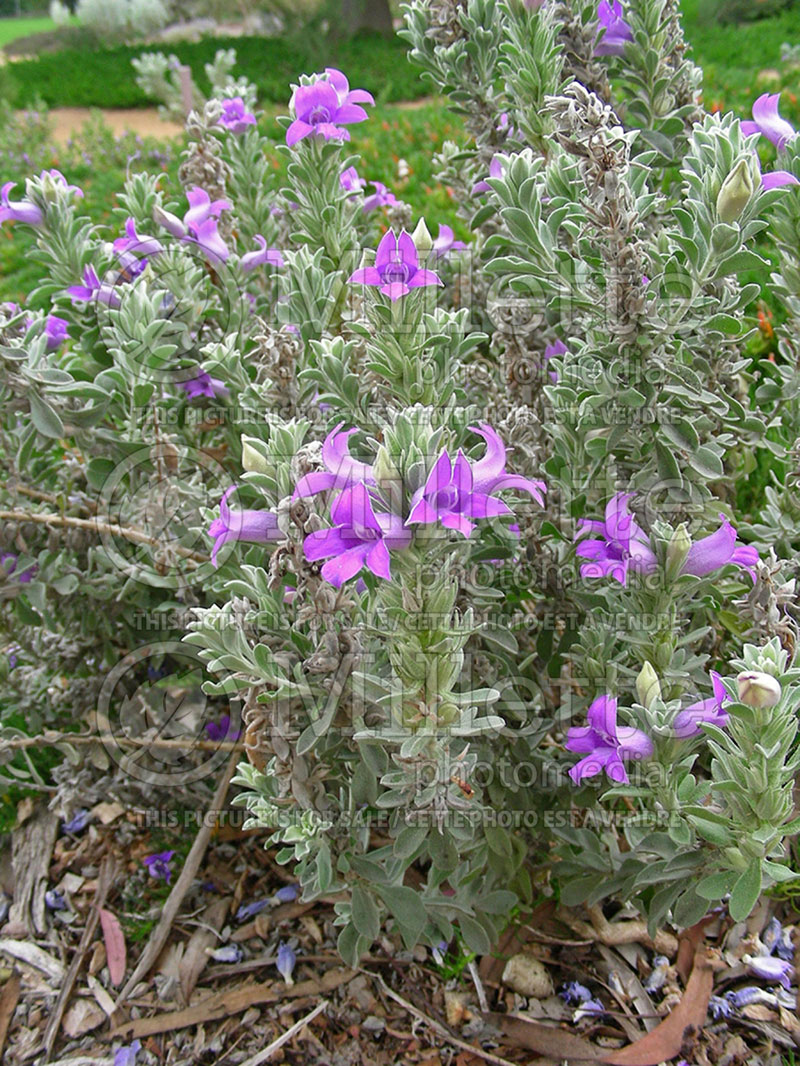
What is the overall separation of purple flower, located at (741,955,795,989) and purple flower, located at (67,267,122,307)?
2.10 metres

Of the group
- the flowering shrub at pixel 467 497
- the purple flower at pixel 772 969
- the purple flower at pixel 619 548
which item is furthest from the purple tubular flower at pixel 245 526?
the purple flower at pixel 772 969

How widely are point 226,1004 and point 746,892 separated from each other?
4.17 ft

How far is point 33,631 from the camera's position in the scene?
2.49 m

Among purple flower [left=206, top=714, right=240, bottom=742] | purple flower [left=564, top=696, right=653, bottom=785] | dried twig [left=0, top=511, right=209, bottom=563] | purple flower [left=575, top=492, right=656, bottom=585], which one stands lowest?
purple flower [left=206, top=714, right=240, bottom=742]

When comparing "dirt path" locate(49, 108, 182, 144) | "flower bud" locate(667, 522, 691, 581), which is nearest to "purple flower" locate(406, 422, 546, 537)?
"flower bud" locate(667, 522, 691, 581)

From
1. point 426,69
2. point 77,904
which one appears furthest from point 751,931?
point 426,69

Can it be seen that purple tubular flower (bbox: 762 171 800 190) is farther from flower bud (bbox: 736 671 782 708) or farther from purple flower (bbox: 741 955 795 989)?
purple flower (bbox: 741 955 795 989)

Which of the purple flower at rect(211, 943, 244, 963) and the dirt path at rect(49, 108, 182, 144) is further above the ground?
the purple flower at rect(211, 943, 244, 963)

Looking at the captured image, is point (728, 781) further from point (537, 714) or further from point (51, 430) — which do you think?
point (51, 430)

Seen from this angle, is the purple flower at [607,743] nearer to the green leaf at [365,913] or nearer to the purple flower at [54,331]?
the green leaf at [365,913]

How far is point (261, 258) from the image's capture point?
246cm

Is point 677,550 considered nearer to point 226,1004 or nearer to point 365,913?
point 365,913

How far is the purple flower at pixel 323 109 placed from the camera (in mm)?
1999

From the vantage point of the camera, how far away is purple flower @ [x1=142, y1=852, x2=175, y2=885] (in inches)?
96.1
